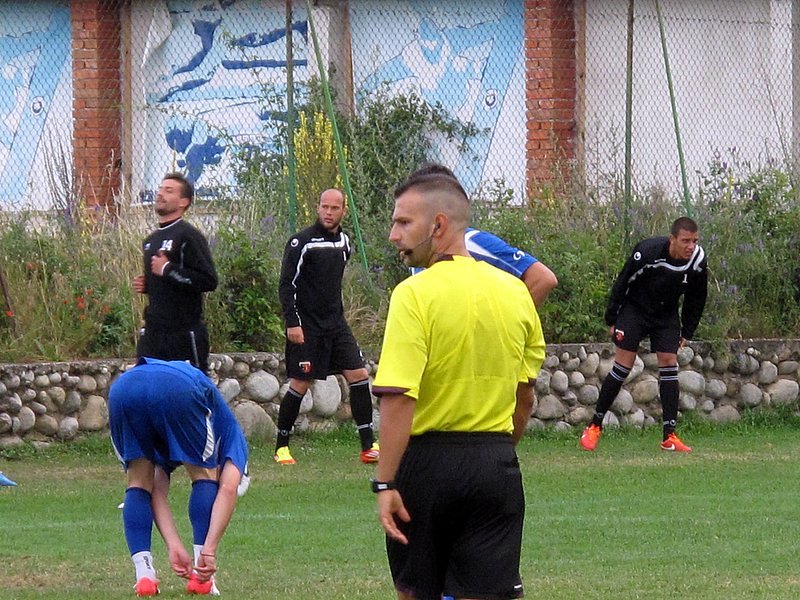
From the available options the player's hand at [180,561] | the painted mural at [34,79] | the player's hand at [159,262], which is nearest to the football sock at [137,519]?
the player's hand at [180,561]

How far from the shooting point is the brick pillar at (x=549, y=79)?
1831 centimetres

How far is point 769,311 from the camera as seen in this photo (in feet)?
51.9

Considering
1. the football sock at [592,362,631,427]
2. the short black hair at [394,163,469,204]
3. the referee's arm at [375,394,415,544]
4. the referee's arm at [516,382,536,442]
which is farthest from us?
the football sock at [592,362,631,427]

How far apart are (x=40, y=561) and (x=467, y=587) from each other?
4.05 m

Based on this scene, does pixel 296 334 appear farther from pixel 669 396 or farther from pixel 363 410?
pixel 669 396

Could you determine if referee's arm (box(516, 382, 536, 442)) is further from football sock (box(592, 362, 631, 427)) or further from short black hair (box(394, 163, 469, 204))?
football sock (box(592, 362, 631, 427))

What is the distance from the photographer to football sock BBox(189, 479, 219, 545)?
748 centimetres

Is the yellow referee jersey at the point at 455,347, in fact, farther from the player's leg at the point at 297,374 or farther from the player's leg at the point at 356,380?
the player's leg at the point at 356,380

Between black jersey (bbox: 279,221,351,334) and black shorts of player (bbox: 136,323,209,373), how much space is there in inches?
86.2

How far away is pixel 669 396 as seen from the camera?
13.3m

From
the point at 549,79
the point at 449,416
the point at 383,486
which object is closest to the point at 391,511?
the point at 383,486

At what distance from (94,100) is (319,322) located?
8116mm

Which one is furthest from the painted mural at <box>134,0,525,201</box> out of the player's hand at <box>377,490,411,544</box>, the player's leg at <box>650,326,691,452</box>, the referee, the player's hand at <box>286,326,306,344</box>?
the player's hand at <box>377,490,411,544</box>

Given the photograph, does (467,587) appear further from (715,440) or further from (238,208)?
(238,208)
